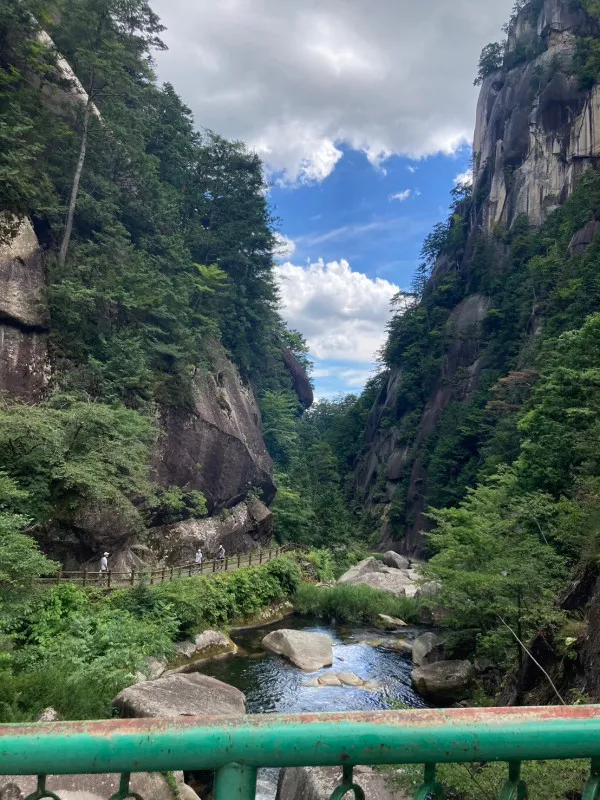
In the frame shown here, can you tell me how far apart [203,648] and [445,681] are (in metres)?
6.91

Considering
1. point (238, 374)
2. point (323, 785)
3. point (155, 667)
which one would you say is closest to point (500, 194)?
point (238, 374)

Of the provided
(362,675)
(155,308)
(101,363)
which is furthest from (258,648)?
(155,308)

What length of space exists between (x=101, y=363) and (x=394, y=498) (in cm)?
2759

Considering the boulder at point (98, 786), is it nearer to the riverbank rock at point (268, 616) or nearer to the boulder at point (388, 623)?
the riverbank rock at point (268, 616)

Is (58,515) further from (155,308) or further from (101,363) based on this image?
(155,308)

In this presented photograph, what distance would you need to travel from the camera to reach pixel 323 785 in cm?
493

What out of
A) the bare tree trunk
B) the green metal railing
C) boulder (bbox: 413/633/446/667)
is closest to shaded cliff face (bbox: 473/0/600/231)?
the bare tree trunk

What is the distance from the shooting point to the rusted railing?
1434cm

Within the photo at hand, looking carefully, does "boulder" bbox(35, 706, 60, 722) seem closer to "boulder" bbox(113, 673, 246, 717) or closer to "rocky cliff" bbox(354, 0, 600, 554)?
"boulder" bbox(113, 673, 246, 717)

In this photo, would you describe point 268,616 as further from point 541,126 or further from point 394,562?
point 541,126

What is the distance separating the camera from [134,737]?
113 centimetres

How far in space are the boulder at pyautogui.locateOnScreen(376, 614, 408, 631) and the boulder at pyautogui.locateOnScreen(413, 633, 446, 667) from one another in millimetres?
4157

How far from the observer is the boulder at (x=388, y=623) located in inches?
750

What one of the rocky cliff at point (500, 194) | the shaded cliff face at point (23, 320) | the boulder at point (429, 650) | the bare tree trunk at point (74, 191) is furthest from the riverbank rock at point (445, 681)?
the rocky cliff at point (500, 194)
